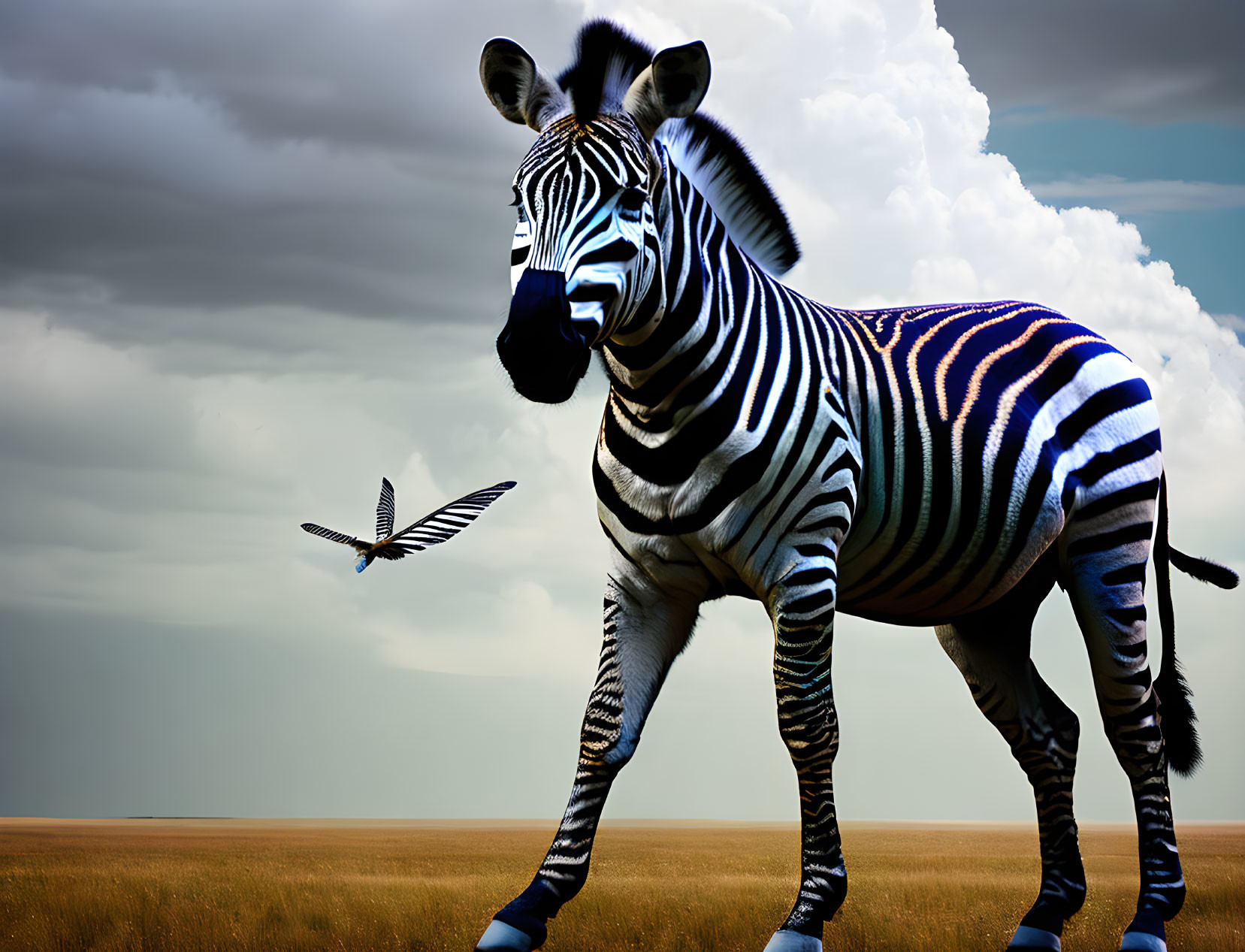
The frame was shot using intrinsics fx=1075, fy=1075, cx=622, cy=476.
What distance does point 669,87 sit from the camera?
171 inches

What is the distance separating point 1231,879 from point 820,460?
5914mm

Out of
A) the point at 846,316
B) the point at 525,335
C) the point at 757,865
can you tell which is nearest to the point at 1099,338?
the point at 846,316

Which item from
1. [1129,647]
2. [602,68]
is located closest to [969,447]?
[1129,647]

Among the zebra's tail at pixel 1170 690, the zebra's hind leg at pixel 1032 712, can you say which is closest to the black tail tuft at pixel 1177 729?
the zebra's tail at pixel 1170 690

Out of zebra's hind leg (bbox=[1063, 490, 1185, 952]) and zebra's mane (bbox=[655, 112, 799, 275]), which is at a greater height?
zebra's mane (bbox=[655, 112, 799, 275])

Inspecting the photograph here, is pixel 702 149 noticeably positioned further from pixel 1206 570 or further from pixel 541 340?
pixel 1206 570

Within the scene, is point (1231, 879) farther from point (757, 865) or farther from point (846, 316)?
point (846, 316)

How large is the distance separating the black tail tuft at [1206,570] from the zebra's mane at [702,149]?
328cm

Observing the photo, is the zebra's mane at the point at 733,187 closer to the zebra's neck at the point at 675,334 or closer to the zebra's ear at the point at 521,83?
the zebra's neck at the point at 675,334

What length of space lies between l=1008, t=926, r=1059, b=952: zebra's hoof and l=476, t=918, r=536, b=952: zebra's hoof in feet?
8.82

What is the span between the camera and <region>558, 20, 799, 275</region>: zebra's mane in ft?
14.4

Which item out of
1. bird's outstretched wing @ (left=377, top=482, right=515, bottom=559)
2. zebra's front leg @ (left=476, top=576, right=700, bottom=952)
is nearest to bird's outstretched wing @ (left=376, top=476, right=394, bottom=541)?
bird's outstretched wing @ (left=377, top=482, right=515, bottom=559)

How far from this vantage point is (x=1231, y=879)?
26.4ft

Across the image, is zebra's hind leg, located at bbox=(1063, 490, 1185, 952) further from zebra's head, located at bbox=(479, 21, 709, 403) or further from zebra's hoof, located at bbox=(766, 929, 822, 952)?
zebra's head, located at bbox=(479, 21, 709, 403)
